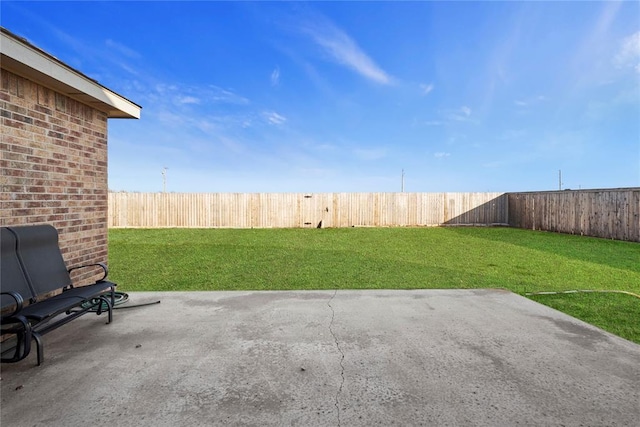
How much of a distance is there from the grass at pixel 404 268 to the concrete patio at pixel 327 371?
3.92ft

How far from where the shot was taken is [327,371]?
7.02ft

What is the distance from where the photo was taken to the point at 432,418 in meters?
1.65

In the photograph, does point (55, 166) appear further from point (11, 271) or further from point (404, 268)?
point (404, 268)

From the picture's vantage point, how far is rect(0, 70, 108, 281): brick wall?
2775mm

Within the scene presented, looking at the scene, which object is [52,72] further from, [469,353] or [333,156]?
[333,156]

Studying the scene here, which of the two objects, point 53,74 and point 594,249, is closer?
point 53,74

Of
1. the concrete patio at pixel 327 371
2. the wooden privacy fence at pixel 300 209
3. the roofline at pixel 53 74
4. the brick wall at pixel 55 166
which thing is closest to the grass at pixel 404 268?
the concrete patio at pixel 327 371

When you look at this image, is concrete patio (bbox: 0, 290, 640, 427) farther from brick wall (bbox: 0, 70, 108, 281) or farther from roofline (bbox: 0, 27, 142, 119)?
roofline (bbox: 0, 27, 142, 119)

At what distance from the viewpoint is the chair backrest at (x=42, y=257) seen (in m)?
2.74

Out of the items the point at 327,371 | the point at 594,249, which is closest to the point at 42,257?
the point at 327,371


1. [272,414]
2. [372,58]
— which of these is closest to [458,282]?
[272,414]

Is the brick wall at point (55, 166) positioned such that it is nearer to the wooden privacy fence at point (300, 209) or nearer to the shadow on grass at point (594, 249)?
the shadow on grass at point (594, 249)

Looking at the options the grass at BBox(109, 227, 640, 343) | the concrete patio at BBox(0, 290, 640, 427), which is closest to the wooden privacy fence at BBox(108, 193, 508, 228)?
the grass at BBox(109, 227, 640, 343)

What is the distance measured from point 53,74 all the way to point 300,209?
13182 millimetres
